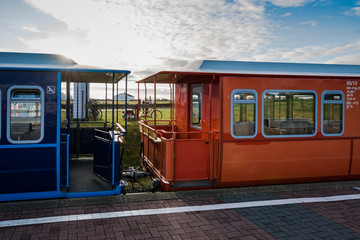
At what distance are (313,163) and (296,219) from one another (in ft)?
7.49

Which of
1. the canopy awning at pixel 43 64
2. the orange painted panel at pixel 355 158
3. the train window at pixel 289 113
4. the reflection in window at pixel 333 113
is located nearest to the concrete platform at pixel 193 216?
the orange painted panel at pixel 355 158

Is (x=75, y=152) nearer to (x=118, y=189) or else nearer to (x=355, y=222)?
(x=118, y=189)

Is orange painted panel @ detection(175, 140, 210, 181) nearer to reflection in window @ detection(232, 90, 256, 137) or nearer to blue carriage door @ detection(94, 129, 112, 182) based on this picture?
reflection in window @ detection(232, 90, 256, 137)

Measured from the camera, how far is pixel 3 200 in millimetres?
5707

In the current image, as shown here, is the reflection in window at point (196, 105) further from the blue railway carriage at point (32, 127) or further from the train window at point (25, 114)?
the train window at point (25, 114)

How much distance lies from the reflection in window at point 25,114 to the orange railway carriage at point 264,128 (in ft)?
7.38

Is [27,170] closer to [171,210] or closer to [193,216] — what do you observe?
[171,210]

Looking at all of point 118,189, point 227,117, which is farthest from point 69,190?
point 227,117

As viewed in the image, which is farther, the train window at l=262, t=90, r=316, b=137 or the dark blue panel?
the train window at l=262, t=90, r=316, b=137

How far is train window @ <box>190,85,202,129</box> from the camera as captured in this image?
7711mm

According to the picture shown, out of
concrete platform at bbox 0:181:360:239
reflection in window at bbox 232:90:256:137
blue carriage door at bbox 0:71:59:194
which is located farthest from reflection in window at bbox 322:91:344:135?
blue carriage door at bbox 0:71:59:194

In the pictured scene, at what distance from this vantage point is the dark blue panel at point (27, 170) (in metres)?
5.68

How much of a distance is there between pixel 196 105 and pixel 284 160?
2.43 meters

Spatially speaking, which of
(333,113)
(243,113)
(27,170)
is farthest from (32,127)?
(333,113)
